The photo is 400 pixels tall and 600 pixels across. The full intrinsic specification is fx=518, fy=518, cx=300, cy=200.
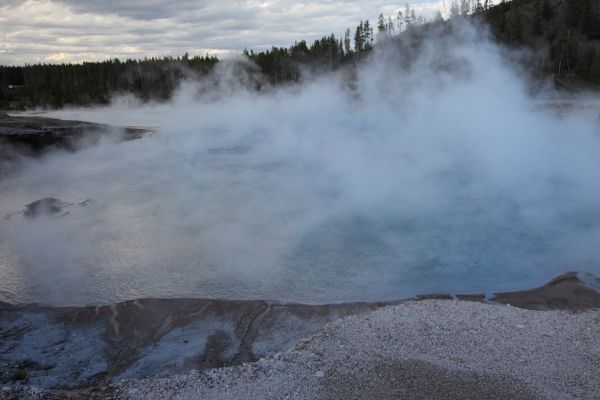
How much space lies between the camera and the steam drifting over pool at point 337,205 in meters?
7.29

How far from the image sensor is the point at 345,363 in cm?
484

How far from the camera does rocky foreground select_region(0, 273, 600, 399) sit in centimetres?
454

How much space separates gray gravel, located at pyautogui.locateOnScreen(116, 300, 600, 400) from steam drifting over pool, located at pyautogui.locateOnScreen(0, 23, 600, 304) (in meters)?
1.24

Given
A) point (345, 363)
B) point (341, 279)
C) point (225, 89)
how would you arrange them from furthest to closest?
point (225, 89)
point (341, 279)
point (345, 363)

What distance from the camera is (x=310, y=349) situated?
5125mm

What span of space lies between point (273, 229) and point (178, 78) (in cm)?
4696

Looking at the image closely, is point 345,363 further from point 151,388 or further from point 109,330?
point 109,330

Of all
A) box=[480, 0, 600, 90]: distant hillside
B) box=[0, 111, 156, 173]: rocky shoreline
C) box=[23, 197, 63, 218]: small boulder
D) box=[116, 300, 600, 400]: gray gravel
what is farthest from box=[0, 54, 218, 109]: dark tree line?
box=[116, 300, 600, 400]: gray gravel

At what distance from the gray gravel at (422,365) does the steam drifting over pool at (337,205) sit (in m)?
1.24

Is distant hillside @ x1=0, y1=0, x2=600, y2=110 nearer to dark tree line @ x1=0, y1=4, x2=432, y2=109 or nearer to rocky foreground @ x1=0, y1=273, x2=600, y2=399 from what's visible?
dark tree line @ x1=0, y1=4, x2=432, y2=109

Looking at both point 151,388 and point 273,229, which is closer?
point 151,388

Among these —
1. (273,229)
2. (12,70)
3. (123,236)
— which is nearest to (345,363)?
(273,229)

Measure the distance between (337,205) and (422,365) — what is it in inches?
237

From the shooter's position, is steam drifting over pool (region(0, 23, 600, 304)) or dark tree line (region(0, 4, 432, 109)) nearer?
steam drifting over pool (region(0, 23, 600, 304))
